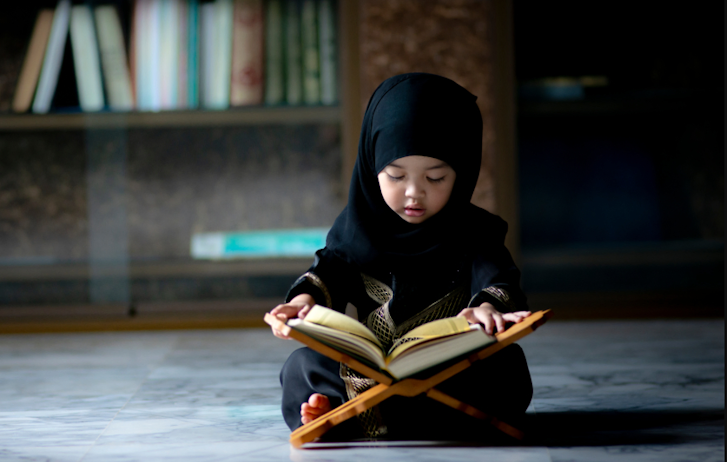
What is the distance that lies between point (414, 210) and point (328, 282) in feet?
0.60

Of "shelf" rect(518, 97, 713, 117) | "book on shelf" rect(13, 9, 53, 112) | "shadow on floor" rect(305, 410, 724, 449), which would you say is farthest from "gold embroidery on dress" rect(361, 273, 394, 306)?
"book on shelf" rect(13, 9, 53, 112)

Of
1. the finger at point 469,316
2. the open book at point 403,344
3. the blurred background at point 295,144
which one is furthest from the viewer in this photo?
the blurred background at point 295,144

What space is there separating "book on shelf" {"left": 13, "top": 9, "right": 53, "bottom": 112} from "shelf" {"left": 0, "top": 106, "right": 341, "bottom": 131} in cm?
5

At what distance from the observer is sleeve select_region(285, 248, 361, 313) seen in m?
1.06

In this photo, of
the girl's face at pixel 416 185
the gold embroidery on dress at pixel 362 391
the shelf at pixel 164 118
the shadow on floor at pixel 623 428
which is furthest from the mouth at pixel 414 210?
the shelf at pixel 164 118

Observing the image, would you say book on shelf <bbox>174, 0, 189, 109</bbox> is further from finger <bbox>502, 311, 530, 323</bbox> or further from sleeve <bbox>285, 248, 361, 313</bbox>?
finger <bbox>502, 311, 530, 323</bbox>

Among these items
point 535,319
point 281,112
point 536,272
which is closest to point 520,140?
point 536,272

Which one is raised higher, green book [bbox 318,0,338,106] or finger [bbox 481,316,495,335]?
green book [bbox 318,0,338,106]

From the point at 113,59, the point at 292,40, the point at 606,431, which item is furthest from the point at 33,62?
the point at 606,431

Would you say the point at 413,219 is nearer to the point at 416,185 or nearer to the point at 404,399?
the point at 416,185

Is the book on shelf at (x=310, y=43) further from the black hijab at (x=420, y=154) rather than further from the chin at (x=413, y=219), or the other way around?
the chin at (x=413, y=219)

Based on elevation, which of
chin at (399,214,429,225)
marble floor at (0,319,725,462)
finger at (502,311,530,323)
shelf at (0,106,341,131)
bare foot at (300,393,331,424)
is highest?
shelf at (0,106,341,131)

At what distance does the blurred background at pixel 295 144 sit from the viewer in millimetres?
1994

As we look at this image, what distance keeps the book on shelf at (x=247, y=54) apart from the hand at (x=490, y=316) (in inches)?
51.6
